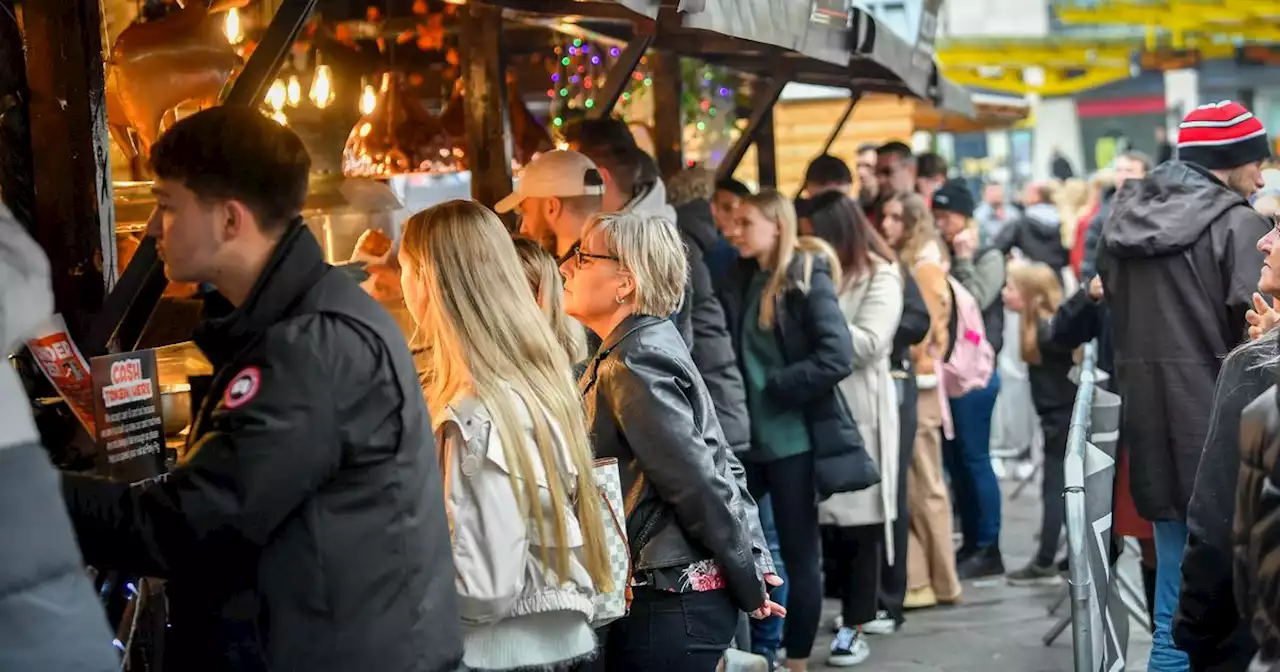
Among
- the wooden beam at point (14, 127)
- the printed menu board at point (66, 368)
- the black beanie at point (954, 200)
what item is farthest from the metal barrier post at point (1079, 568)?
the black beanie at point (954, 200)

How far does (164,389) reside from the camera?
3.90 metres

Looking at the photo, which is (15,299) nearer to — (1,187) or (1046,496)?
(1,187)

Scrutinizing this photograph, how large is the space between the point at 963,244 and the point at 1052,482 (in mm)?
1727

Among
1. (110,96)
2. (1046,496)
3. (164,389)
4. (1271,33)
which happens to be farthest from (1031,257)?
(1271,33)

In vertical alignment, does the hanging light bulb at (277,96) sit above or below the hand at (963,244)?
above

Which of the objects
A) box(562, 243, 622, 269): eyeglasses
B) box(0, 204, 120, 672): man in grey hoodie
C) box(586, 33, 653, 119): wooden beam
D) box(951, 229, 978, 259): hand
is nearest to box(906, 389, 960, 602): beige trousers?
box(951, 229, 978, 259): hand

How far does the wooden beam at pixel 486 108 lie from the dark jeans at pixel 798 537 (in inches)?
63.5

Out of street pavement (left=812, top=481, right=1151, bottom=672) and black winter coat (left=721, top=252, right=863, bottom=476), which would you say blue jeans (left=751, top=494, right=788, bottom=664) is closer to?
black winter coat (left=721, top=252, right=863, bottom=476)

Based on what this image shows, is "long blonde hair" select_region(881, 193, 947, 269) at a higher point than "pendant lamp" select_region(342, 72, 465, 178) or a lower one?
lower

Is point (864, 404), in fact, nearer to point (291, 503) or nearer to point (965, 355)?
point (965, 355)

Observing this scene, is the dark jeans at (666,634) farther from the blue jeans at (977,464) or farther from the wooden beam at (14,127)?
the blue jeans at (977,464)

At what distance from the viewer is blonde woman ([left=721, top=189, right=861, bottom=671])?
6840 millimetres

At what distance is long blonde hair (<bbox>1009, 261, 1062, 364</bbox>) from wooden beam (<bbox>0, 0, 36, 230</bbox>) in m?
7.19

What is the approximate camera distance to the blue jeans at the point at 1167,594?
5609 mm
